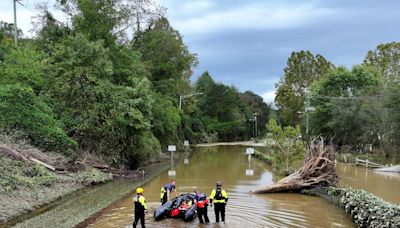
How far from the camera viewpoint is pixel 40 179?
811 inches

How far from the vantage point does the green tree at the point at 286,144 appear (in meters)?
35.1

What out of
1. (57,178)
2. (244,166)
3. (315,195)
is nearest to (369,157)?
(244,166)

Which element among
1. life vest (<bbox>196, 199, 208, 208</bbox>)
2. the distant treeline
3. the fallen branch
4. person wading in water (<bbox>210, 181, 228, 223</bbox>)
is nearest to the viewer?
life vest (<bbox>196, 199, 208, 208</bbox>)

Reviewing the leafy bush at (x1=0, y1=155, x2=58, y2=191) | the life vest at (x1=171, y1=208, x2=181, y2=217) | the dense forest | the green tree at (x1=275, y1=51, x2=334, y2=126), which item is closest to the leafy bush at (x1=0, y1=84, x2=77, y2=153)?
the dense forest

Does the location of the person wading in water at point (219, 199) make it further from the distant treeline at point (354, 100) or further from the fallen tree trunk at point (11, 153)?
the distant treeline at point (354, 100)

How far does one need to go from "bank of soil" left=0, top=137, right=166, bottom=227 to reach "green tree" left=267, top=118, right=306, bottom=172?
40.3 ft

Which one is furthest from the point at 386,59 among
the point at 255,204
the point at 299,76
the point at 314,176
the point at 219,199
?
the point at 219,199

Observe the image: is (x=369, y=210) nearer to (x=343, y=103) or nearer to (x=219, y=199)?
(x=219, y=199)

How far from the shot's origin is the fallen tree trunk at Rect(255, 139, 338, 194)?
24.0 meters

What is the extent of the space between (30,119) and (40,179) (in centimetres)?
565

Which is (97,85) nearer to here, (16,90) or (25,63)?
(25,63)

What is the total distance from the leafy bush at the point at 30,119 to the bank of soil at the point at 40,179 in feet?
3.10

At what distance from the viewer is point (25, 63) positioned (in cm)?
2894

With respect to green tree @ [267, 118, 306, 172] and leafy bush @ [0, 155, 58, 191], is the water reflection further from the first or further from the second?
green tree @ [267, 118, 306, 172]
